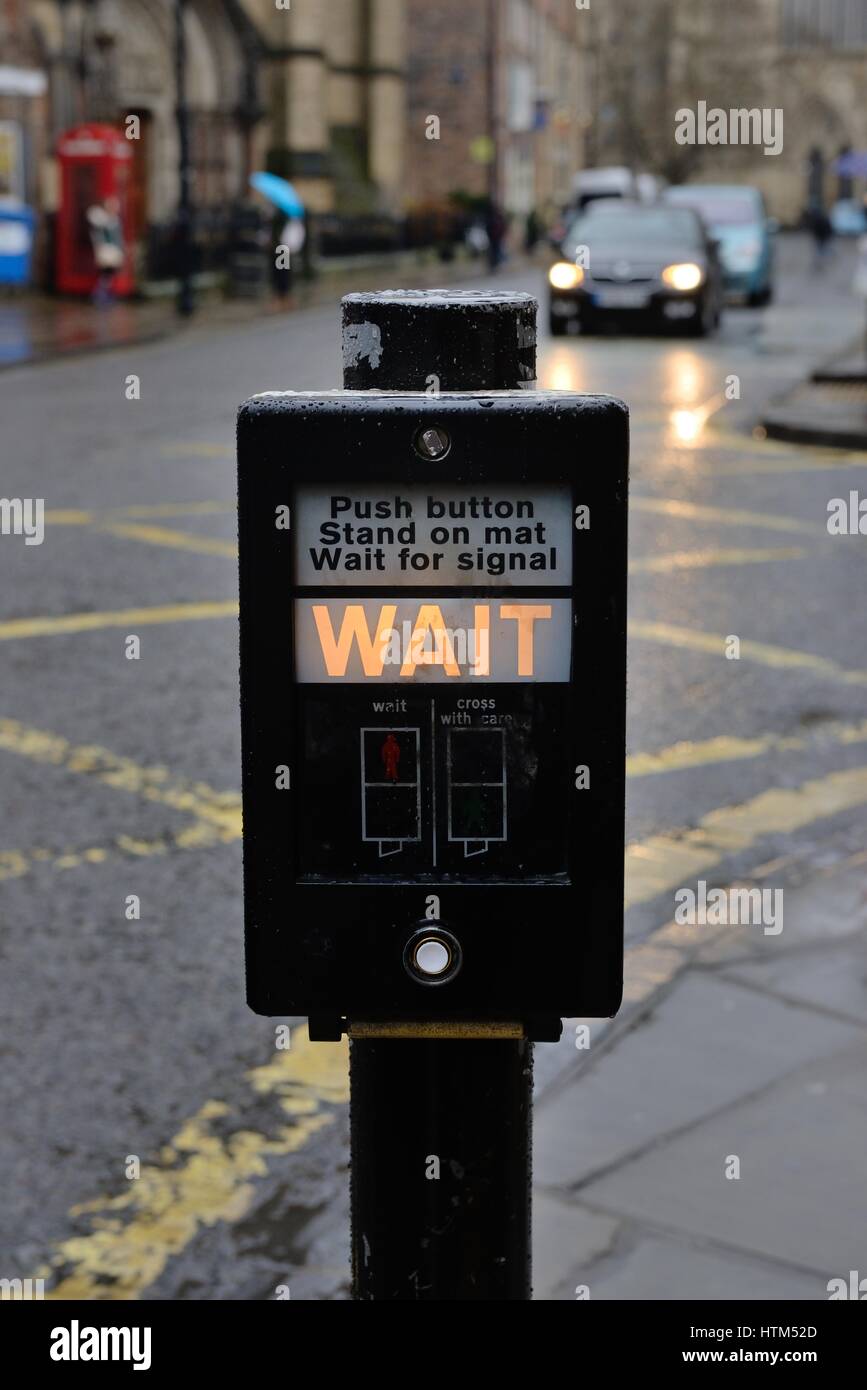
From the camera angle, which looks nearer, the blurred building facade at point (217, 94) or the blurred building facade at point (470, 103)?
the blurred building facade at point (217, 94)

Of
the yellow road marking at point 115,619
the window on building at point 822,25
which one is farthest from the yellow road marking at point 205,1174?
the window on building at point 822,25

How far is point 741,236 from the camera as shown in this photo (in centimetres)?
2816

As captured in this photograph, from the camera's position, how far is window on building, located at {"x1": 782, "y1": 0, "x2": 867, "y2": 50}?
98875mm

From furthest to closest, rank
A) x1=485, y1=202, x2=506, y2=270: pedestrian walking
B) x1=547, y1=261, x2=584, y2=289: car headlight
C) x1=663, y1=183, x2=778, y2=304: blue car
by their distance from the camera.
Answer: x1=485, y1=202, x2=506, y2=270: pedestrian walking < x1=663, y1=183, x2=778, y2=304: blue car < x1=547, y1=261, x2=584, y2=289: car headlight

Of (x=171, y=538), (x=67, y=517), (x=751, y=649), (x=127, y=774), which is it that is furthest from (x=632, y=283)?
(x=127, y=774)

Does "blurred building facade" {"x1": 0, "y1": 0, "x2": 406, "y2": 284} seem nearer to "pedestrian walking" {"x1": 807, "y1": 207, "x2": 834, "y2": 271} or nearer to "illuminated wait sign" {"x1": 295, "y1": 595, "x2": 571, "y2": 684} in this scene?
"pedestrian walking" {"x1": 807, "y1": 207, "x2": 834, "y2": 271}

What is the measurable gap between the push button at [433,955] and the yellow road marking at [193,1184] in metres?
1.81

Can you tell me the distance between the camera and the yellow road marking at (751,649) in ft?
25.4

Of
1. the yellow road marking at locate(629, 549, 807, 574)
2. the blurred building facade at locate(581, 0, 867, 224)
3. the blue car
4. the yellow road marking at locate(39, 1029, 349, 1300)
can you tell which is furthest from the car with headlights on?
the blurred building facade at locate(581, 0, 867, 224)

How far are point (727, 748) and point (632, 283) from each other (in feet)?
55.1

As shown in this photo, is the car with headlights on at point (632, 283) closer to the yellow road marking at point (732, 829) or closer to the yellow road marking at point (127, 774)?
the yellow road marking at point (127, 774)

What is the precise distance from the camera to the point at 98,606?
348 inches

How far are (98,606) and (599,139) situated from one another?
80956mm

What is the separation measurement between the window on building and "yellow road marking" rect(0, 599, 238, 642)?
3821 inches
